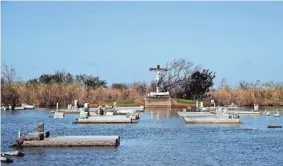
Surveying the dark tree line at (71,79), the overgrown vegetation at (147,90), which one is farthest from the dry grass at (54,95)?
the dark tree line at (71,79)

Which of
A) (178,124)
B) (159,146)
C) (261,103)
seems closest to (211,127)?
(178,124)

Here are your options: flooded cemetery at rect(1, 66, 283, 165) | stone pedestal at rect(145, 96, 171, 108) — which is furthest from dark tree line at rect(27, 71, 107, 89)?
flooded cemetery at rect(1, 66, 283, 165)

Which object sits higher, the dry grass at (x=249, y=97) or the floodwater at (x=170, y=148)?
the dry grass at (x=249, y=97)

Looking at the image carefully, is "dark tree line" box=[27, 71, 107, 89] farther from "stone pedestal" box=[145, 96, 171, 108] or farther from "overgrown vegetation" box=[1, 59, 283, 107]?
"stone pedestal" box=[145, 96, 171, 108]

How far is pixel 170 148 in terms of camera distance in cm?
2402

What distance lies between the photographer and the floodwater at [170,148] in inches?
810

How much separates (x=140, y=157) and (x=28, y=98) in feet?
155

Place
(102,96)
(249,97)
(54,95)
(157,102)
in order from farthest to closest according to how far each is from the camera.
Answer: (249,97) → (102,96) → (54,95) → (157,102)

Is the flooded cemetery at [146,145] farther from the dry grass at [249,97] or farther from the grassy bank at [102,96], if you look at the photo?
the dry grass at [249,97]

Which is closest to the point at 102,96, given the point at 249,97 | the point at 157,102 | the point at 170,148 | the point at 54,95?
the point at 54,95

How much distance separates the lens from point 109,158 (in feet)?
69.4

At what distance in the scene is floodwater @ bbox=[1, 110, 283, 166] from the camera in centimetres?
2058

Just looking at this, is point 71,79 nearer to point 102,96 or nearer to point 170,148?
point 102,96

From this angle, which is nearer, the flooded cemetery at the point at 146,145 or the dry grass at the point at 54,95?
the flooded cemetery at the point at 146,145
